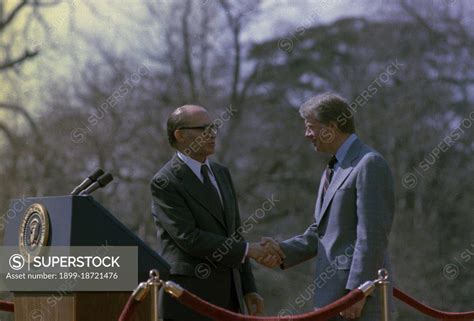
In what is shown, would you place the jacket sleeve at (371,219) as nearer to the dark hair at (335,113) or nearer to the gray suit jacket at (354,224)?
the gray suit jacket at (354,224)

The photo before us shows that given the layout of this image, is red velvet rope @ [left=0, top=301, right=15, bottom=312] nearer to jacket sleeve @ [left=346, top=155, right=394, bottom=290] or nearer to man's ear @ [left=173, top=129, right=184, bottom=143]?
man's ear @ [left=173, top=129, right=184, bottom=143]

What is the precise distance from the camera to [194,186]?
498 cm

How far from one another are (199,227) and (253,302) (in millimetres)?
505

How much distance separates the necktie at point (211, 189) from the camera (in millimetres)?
5020

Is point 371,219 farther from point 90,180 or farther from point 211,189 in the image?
point 90,180

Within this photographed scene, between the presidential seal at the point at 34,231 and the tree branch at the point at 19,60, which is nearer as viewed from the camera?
the presidential seal at the point at 34,231

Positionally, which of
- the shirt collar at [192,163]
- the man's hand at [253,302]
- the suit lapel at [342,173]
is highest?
the shirt collar at [192,163]

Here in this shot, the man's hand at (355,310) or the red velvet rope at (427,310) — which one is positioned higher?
the red velvet rope at (427,310)

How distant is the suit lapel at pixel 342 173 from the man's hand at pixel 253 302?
610 mm

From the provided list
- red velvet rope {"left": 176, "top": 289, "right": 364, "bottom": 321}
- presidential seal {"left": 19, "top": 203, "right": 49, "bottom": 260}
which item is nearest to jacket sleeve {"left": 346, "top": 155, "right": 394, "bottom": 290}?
red velvet rope {"left": 176, "top": 289, "right": 364, "bottom": 321}

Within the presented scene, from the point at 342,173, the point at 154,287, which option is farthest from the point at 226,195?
the point at 154,287

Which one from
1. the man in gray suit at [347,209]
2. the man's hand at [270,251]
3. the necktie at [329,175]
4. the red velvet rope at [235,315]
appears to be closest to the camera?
the red velvet rope at [235,315]

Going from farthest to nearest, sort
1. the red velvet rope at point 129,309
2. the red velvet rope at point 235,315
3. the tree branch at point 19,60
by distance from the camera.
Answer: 1. the tree branch at point 19,60
2. the red velvet rope at point 235,315
3. the red velvet rope at point 129,309

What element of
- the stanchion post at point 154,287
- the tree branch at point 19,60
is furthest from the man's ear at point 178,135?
the tree branch at point 19,60
